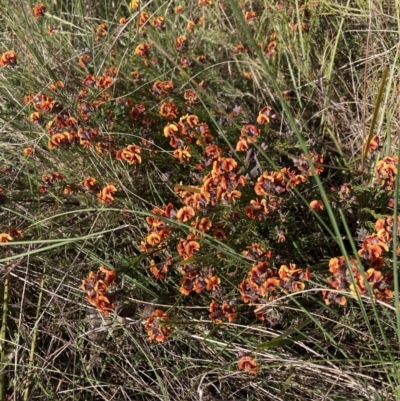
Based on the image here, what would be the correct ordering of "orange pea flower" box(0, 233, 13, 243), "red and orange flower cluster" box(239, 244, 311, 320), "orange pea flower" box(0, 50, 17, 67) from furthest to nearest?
"orange pea flower" box(0, 50, 17, 67)
"orange pea flower" box(0, 233, 13, 243)
"red and orange flower cluster" box(239, 244, 311, 320)

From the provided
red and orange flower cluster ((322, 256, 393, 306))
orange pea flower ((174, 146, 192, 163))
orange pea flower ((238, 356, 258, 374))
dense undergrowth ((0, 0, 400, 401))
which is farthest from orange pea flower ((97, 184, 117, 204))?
red and orange flower cluster ((322, 256, 393, 306))

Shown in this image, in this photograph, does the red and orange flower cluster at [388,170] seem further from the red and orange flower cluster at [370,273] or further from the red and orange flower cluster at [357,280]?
the red and orange flower cluster at [357,280]

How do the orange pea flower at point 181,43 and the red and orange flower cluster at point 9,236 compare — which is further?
the orange pea flower at point 181,43

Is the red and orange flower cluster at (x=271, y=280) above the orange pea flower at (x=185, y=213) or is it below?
below

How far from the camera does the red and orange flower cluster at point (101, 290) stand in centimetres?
149

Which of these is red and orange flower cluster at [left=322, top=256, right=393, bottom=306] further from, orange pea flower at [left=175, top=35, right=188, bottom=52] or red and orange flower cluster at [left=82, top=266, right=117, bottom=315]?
orange pea flower at [left=175, top=35, right=188, bottom=52]

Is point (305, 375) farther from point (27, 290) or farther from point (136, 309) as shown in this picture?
point (27, 290)

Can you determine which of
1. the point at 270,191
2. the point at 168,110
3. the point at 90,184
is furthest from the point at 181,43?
the point at 270,191

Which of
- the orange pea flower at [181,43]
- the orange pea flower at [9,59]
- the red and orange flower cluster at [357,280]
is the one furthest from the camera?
the orange pea flower at [181,43]

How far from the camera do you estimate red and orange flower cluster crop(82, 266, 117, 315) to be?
149 centimetres

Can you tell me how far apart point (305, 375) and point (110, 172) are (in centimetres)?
100

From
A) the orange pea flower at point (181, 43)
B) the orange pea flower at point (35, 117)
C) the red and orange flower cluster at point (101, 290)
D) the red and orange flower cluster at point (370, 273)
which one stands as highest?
the orange pea flower at point (35, 117)

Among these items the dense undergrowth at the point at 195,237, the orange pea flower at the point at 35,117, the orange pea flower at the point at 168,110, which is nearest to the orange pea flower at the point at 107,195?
the dense undergrowth at the point at 195,237

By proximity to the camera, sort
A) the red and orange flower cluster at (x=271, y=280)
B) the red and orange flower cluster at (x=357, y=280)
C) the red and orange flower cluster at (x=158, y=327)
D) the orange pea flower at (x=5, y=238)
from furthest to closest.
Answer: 1. the orange pea flower at (x=5, y=238)
2. the red and orange flower cluster at (x=158, y=327)
3. the red and orange flower cluster at (x=271, y=280)
4. the red and orange flower cluster at (x=357, y=280)
